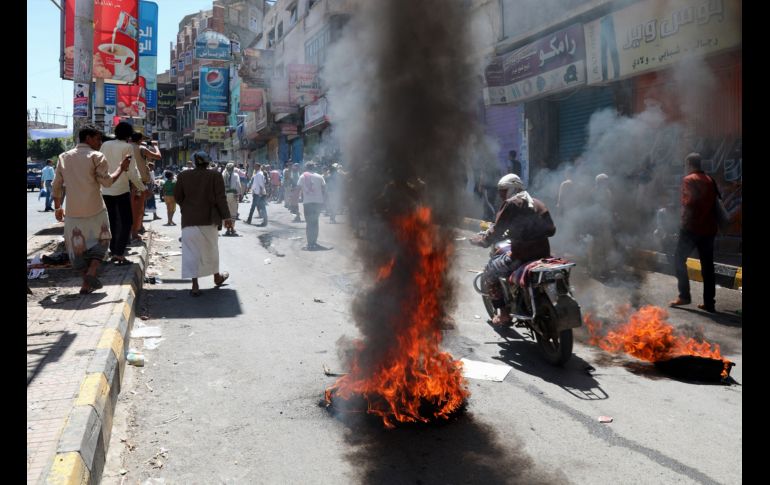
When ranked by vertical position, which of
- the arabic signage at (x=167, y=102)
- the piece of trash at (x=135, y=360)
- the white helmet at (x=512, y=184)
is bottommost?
the piece of trash at (x=135, y=360)

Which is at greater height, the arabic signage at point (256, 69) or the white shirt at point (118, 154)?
the arabic signage at point (256, 69)

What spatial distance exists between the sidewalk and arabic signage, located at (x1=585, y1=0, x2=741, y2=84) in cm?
991

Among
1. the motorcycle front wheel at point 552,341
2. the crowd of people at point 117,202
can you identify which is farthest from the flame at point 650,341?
the crowd of people at point 117,202

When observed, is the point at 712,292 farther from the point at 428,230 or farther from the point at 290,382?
the point at 290,382

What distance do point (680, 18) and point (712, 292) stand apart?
240 inches

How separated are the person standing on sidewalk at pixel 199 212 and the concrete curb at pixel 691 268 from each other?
6.60 metres

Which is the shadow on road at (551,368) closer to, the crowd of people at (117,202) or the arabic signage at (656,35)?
the crowd of people at (117,202)

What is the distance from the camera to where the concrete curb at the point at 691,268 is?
8391 millimetres

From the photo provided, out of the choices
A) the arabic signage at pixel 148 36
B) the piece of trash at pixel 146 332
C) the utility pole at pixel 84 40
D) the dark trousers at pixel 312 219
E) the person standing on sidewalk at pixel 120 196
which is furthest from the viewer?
the arabic signage at pixel 148 36

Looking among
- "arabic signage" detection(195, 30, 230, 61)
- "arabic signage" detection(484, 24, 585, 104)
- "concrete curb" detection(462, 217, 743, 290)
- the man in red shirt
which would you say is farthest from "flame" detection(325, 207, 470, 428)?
"arabic signage" detection(195, 30, 230, 61)

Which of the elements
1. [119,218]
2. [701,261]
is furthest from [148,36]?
[701,261]

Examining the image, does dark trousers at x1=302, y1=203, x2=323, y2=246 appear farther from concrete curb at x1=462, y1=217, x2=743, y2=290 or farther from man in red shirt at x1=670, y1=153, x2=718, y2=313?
man in red shirt at x1=670, y1=153, x2=718, y2=313

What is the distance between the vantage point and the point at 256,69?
94.8 ft

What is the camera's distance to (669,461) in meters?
3.12
